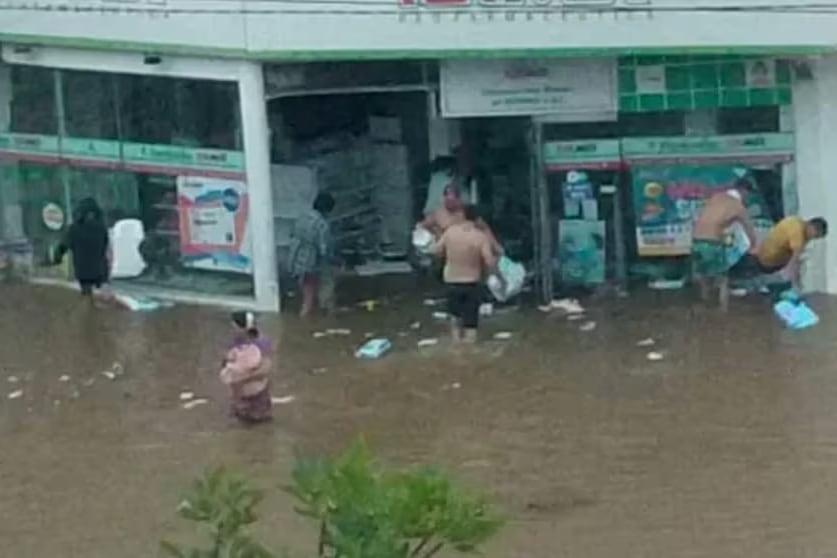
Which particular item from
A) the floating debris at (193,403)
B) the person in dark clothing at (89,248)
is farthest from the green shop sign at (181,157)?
the floating debris at (193,403)

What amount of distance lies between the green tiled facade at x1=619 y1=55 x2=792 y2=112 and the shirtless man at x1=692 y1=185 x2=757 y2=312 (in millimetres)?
795

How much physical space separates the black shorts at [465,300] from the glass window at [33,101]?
519cm

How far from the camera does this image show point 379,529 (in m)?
7.60

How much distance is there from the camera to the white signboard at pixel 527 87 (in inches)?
842

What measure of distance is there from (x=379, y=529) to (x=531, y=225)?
47.0ft

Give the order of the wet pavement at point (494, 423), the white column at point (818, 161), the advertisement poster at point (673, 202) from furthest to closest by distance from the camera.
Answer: the advertisement poster at point (673, 202) → the white column at point (818, 161) → the wet pavement at point (494, 423)

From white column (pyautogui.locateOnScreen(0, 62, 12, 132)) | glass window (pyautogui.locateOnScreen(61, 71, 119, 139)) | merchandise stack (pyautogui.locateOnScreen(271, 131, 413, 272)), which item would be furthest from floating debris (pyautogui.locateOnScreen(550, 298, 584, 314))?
white column (pyautogui.locateOnScreen(0, 62, 12, 132))

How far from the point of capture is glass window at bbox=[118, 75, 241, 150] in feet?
71.9

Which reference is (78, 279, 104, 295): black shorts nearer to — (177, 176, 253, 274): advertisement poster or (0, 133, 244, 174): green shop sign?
(177, 176, 253, 274): advertisement poster

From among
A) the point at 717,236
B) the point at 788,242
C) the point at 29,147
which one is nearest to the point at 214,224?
the point at 29,147

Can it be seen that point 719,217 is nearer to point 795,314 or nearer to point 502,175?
point 795,314

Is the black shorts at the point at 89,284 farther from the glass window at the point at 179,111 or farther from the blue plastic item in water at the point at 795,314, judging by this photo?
the blue plastic item in water at the point at 795,314

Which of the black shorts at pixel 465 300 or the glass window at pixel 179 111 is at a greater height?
the glass window at pixel 179 111

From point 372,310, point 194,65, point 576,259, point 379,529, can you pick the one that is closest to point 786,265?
point 576,259
